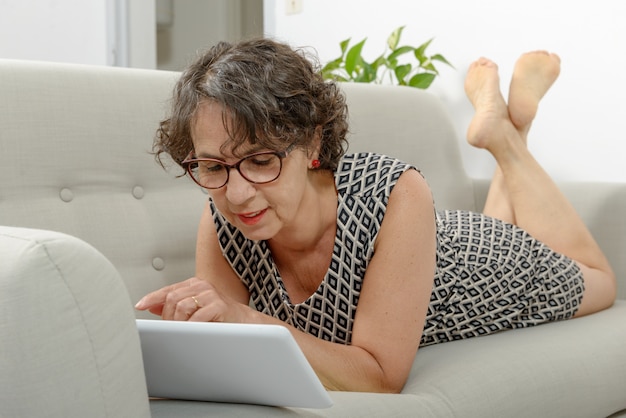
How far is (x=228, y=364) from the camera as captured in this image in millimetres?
907

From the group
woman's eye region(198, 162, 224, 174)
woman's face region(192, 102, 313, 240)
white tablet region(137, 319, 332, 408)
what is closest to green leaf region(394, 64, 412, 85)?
woman's face region(192, 102, 313, 240)

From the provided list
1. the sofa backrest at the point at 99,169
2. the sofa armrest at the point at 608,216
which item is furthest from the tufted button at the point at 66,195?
the sofa armrest at the point at 608,216

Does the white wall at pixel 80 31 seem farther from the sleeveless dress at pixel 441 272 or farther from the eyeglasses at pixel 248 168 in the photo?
the eyeglasses at pixel 248 168

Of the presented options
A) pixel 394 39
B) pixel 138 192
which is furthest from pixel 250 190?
pixel 394 39

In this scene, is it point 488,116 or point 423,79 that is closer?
point 488,116

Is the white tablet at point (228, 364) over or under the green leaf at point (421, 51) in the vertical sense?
under

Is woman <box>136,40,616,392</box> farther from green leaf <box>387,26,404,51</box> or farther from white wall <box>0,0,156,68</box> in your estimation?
white wall <box>0,0,156,68</box>

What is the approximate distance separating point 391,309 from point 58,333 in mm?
576

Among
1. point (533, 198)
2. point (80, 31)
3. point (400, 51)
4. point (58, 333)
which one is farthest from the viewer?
point (80, 31)

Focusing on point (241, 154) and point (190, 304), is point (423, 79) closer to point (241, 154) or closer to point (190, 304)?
point (241, 154)

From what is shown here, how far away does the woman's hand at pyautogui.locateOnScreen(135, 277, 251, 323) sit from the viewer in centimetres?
104

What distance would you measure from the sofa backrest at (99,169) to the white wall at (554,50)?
1.30 meters

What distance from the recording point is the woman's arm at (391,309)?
120 cm

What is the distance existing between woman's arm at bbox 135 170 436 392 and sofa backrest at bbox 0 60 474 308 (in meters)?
0.40
